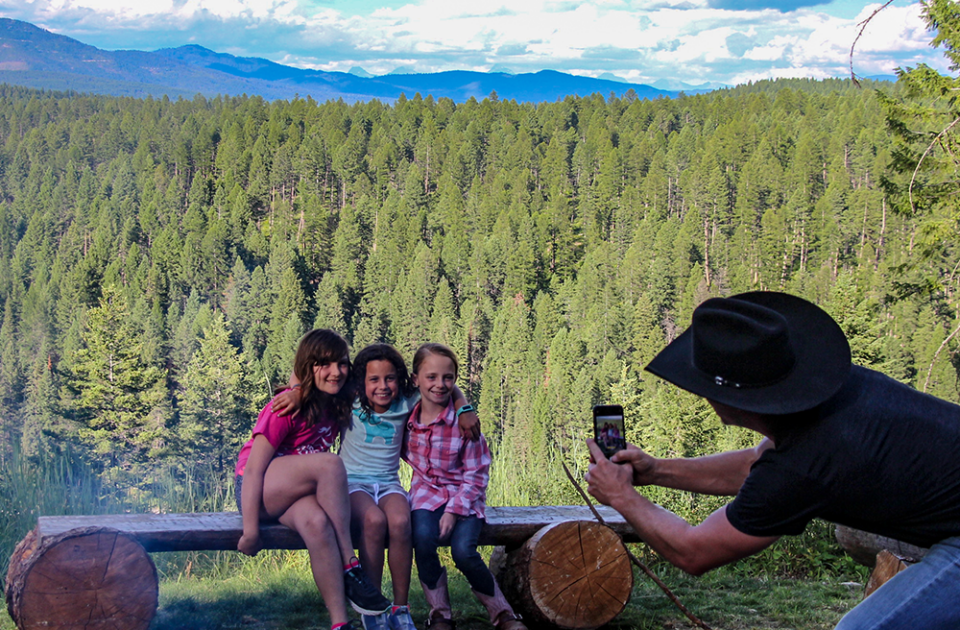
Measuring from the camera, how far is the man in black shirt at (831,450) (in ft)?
5.42

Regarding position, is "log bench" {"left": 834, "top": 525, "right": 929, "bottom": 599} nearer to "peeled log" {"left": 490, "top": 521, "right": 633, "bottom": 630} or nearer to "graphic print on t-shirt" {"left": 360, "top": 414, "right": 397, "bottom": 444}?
"peeled log" {"left": 490, "top": 521, "right": 633, "bottom": 630}

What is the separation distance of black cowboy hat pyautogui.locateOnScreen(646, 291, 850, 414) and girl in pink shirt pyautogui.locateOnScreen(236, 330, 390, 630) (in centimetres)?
146

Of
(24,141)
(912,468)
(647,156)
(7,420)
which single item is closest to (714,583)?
(912,468)

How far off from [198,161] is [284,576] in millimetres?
111878

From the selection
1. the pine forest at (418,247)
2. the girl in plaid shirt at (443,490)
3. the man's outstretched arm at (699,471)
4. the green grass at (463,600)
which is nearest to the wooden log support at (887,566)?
the green grass at (463,600)

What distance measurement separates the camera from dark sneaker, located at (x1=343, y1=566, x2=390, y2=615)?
109 inches

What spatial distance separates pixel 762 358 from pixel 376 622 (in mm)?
1682

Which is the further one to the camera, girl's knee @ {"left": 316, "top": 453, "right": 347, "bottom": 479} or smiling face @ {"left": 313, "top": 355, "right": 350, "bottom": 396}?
smiling face @ {"left": 313, "top": 355, "right": 350, "bottom": 396}

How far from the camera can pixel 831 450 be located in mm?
1653

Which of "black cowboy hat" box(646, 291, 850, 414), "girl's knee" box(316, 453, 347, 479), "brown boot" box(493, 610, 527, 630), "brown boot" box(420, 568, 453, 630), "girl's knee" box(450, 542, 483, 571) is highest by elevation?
"black cowboy hat" box(646, 291, 850, 414)

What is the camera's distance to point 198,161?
107875 millimetres

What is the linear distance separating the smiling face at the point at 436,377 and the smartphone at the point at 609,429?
94 centimetres

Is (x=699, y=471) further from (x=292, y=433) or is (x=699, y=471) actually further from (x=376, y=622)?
(x=292, y=433)

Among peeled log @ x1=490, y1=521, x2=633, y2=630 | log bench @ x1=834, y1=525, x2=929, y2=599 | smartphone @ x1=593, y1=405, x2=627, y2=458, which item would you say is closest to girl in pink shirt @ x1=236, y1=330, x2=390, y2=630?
peeled log @ x1=490, y1=521, x2=633, y2=630
